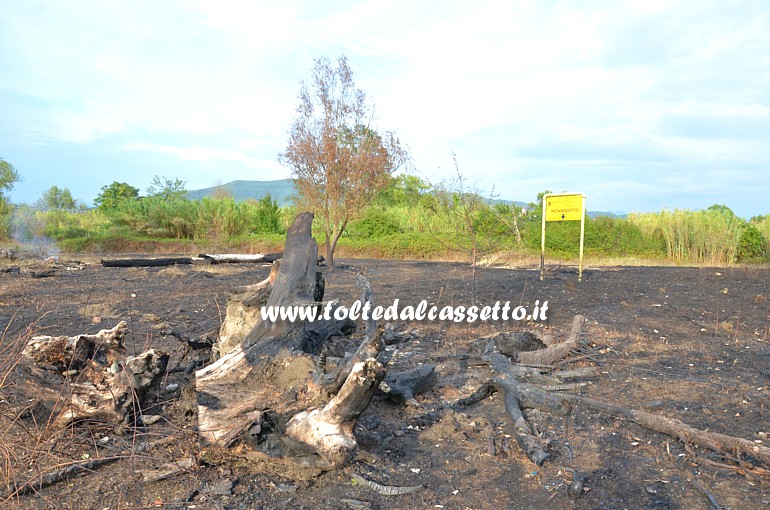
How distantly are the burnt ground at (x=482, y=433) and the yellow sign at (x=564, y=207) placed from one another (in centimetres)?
304

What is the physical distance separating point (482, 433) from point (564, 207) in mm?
8525

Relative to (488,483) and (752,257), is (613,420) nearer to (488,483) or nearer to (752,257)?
(488,483)

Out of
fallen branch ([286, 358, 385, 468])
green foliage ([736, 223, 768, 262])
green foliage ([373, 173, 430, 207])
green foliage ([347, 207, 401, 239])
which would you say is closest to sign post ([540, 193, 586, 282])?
green foliage ([736, 223, 768, 262])

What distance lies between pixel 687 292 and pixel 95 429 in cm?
992

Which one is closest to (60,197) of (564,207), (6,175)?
(6,175)

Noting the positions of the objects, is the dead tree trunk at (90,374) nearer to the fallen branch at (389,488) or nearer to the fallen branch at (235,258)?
the fallen branch at (389,488)

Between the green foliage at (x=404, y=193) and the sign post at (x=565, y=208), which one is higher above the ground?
the green foliage at (x=404, y=193)

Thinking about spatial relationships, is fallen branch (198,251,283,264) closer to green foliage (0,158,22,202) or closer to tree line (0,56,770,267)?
tree line (0,56,770,267)

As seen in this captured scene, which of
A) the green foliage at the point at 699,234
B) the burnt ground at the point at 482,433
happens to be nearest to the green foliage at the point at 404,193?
the green foliage at the point at 699,234

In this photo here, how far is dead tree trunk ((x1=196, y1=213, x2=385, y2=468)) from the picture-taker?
3111mm

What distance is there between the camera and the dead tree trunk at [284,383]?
311 centimetres

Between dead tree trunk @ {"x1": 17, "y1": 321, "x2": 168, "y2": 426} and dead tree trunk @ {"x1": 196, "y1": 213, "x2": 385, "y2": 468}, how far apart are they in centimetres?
41

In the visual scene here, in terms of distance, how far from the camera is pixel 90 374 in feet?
12.1

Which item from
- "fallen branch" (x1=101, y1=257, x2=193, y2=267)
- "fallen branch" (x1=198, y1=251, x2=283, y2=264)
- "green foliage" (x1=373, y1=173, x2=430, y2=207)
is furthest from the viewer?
"green foliage" (x1=373, y1=173, x2=430, y2=207)
